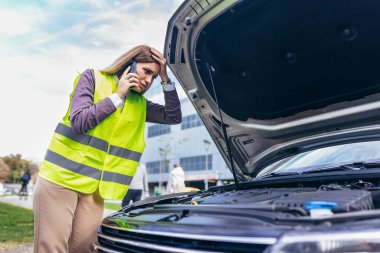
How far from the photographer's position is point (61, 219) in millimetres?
2201

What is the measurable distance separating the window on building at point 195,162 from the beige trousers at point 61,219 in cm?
3427

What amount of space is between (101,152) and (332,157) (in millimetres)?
1674

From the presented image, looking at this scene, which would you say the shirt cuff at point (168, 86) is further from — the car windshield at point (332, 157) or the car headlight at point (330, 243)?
the car headlight at point (330, 243)

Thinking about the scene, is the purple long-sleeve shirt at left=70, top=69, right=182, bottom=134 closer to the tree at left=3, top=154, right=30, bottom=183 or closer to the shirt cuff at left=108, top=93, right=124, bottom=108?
the shirt cuff at left=108, top=93, right=124, bottom=108

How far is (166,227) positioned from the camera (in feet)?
5.23

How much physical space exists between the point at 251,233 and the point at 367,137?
76.1 inches

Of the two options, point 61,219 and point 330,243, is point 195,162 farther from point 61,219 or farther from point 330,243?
point 330,243

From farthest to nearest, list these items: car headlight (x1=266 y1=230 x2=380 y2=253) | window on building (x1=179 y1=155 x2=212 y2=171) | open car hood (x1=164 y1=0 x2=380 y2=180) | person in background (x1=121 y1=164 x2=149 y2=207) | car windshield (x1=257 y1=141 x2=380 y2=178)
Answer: window on building (x1=179 y1=155 x2=212 y2=171)
person in background (x1=121 y1=164 x2=149 y2=207)
car windshield (x1=257 y1=141 x2=380 y2=178)
open car hood (x1=164 y1=0 x2=380 y2=180)
car headlight (x1=266 y1=230 x2=380 y2=253)

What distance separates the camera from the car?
4.49 ft

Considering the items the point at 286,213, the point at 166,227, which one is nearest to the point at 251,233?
the point at 286,213

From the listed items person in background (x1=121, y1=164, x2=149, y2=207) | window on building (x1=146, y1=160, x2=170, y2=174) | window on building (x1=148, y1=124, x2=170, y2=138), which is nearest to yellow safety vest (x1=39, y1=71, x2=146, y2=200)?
person in background (x1=121, y1=164, x2=149, y2=207)

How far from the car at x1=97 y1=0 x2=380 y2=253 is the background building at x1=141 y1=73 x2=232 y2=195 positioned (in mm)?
29860

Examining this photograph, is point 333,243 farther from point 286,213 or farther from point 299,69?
point 299,69

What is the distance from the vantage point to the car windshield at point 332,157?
270 cm
